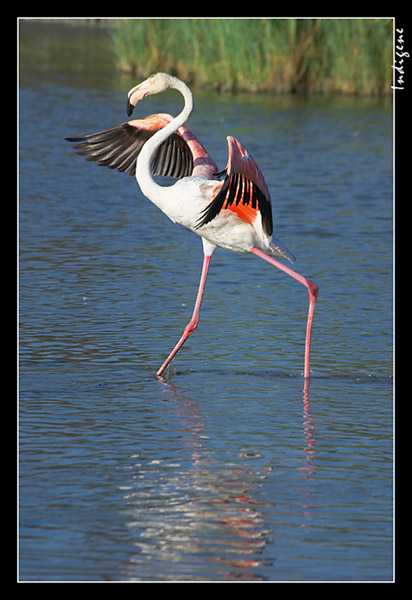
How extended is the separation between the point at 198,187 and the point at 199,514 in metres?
2.70

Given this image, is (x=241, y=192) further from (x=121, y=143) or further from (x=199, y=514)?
(x=199, y=514)

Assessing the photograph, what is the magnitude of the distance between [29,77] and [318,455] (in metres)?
20.4

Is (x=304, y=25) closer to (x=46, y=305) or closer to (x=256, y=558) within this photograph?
(x=46, y=305)

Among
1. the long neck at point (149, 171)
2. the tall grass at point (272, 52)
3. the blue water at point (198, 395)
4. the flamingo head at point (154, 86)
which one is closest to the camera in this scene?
the blue water at point (198, 395)

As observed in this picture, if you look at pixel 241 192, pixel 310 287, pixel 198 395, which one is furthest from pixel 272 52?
pixel 198 395

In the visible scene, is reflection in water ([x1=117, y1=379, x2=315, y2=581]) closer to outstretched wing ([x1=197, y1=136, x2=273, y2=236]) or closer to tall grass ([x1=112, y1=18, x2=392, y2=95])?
outstretched wing ([x1=197, y1=136, x2=273, y2=236])

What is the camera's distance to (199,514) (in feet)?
16.3

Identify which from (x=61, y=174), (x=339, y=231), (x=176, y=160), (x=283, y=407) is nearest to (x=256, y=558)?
(x=283, y=407)

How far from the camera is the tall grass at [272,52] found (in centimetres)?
1970

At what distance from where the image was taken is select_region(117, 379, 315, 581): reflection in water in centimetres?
446

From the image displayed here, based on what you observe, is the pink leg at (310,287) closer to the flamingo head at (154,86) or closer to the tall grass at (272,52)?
the flamingo head at (154,86)

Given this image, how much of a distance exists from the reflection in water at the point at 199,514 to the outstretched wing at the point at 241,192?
1418 millimetres

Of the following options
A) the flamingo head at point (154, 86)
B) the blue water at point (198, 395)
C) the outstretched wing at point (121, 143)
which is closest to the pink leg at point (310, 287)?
the blue water at point (198, 395)

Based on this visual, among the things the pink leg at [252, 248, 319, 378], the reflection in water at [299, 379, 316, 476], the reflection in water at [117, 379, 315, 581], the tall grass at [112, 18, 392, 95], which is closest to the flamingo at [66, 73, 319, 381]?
the pink leg at [252, 248, 319, 378]
